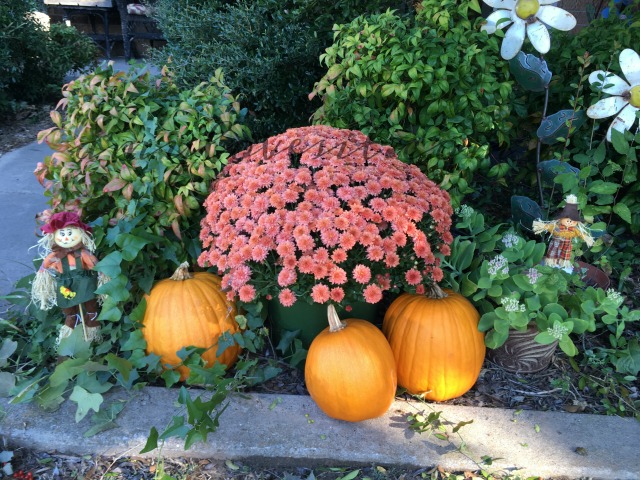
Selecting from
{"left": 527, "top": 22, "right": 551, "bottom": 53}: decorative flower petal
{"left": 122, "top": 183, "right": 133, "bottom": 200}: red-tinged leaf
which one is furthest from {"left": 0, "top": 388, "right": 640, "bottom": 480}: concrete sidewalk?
{"left": 527, "top": 22, "right": 551, "bottom": 53}: decorative flower petal

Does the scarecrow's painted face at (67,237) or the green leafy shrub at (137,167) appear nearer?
the scarecrow's painted face at (67,237)

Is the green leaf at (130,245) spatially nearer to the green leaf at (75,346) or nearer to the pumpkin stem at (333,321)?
the green leaf at (75,346)

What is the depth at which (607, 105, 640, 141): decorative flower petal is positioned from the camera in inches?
101

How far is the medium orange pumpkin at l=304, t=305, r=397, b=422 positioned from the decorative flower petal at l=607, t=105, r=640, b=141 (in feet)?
5.37

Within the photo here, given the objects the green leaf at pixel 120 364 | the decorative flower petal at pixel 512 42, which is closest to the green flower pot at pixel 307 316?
the green leaf at pixel 120 364

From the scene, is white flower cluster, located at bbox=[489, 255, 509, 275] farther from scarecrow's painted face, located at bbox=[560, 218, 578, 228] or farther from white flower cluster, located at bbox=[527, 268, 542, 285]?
scarecrow's painted face, located at bbox=[560, 218, 578, 228]

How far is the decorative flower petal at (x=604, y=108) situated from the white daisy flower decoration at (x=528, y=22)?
1.21ft

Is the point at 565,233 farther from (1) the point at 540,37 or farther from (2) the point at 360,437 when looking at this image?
(2) the point at 360,437

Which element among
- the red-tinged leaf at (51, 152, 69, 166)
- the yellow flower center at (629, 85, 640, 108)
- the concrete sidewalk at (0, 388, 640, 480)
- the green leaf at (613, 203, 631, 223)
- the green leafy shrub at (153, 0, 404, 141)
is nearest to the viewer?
the concrete sidewalk at (0, 388, 640, 480)

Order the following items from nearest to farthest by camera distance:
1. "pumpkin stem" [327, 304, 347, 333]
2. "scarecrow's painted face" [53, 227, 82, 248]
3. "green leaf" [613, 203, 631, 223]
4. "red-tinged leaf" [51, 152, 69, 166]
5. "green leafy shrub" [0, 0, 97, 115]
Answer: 1. "pumpkin stem" [327, 304, 347, 333]
2. "scarecrow's painted face" [53, 227, 82, 248]
3. "red-tinged leaf" [51, 152, 69, 166]
4. "green leaf" [613, 203, 631, 223]
5. "green leafy shrub" [0, 0, 97, 115]

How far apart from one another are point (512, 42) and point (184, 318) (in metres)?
1.87

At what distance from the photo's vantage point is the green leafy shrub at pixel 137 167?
221cm

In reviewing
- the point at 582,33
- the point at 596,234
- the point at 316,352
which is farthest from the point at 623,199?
the point at 316,352

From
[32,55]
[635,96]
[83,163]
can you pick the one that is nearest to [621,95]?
[635,96]
